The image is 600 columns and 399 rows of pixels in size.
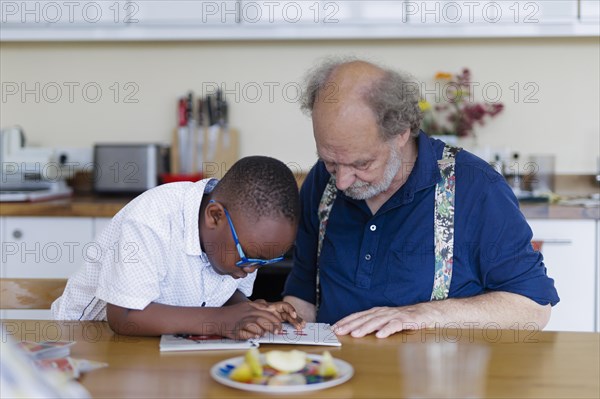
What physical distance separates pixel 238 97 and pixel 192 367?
98.7 inches

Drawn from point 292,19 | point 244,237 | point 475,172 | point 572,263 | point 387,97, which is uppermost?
point 292,19

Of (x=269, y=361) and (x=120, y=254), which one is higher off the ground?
(x=120, y=254)

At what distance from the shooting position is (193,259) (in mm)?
1718

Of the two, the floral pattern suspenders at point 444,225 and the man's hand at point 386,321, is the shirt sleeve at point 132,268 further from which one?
the floral pattern suspenders at point 444,225

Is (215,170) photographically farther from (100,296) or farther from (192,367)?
(192,367)

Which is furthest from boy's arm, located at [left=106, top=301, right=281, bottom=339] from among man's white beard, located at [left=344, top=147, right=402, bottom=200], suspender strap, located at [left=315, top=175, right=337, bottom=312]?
suspender strap, located at [left=315, top=175, right=337, bottom=312]

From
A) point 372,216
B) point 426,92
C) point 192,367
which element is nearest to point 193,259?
point 192,367

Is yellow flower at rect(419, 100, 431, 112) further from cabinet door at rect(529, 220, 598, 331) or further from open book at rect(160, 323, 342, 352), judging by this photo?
open book at rect(160, 323, 342, 352)

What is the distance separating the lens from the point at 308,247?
218cm

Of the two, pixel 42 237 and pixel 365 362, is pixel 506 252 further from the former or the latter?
pixel 42 237

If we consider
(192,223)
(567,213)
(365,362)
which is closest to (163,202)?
(192,223)

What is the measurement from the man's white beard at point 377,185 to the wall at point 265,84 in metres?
1.81

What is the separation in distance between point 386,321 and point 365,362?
0.24 metres

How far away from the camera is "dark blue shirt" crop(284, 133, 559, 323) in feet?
6.21
